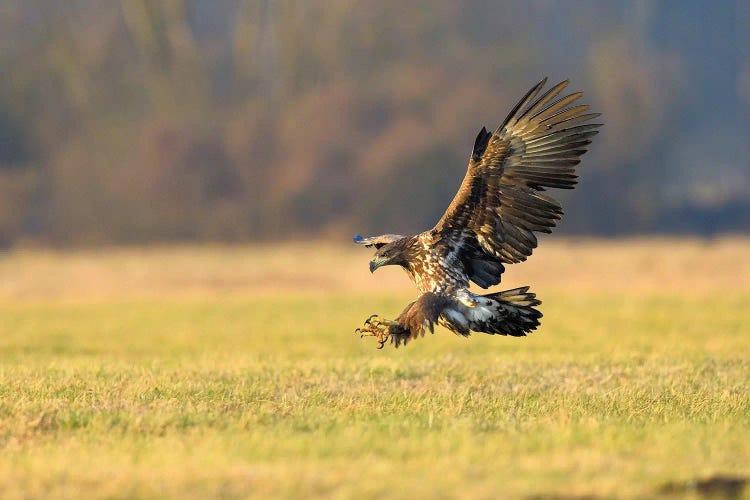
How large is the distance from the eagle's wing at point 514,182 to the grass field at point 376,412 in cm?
122

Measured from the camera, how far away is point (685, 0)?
58.2 meters

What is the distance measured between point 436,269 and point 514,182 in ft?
3.22

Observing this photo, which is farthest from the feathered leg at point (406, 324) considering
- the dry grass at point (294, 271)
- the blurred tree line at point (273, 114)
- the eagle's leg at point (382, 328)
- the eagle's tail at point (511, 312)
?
the blurred tree line at point (273, 114)

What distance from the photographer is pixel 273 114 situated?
35.5 m

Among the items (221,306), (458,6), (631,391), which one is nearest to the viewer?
(631,391)

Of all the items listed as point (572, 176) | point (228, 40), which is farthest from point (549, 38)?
point (572, 176)

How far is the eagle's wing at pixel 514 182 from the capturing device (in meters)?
10.9

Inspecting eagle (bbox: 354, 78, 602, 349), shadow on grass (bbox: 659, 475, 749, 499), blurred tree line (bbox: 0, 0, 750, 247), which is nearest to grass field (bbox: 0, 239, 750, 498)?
shadow on grass (bbox: 659, 475, 749, 499)

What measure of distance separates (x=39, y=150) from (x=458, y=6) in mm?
13373

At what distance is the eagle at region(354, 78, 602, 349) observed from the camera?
10680mm

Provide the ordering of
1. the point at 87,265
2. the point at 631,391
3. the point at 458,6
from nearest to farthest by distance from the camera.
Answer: the point at 631,391, the point at 87,265, the point at 458,6

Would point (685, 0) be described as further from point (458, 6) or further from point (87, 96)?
point (87, 96)

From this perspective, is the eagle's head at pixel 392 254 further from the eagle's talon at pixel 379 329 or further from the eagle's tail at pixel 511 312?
the eagle's tail at pixel 511 312

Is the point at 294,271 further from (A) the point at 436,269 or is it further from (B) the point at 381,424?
(B) the point at 381,424
